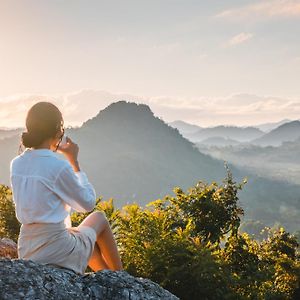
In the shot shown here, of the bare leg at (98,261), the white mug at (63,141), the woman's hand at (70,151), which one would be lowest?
the bare leg at (98,261)

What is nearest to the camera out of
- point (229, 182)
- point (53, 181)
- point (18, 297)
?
point (18, 297)

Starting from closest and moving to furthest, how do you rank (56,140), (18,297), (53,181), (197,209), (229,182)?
(18,297) < (53,181) < (56,140) < (197,209) < (229,182)

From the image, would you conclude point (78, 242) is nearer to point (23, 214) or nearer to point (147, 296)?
point (23, 214)

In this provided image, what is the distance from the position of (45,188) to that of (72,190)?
0.91ft

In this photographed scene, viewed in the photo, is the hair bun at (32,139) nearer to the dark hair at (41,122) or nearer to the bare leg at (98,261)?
the dark hair at (41,122)

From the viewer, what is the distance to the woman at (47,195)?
14.5 feet

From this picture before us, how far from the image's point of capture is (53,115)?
452 cm

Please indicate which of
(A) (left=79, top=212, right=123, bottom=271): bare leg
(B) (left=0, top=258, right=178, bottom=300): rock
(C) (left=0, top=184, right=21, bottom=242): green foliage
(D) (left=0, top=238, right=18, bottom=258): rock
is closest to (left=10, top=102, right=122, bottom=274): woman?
(B) (left=0, top=258, right=178, bottom=300): rock

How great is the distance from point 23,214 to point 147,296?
5.18ft

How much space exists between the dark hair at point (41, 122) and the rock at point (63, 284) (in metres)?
1.28

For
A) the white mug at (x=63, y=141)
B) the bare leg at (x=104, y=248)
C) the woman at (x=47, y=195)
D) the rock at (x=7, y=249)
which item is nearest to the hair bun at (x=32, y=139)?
the woman at (x=47, y=195)

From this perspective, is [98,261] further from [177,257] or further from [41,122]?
[41,122]

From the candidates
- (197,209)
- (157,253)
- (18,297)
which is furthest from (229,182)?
(18,297)

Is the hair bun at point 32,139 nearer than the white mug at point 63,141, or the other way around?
the hair bun at point 32,139
